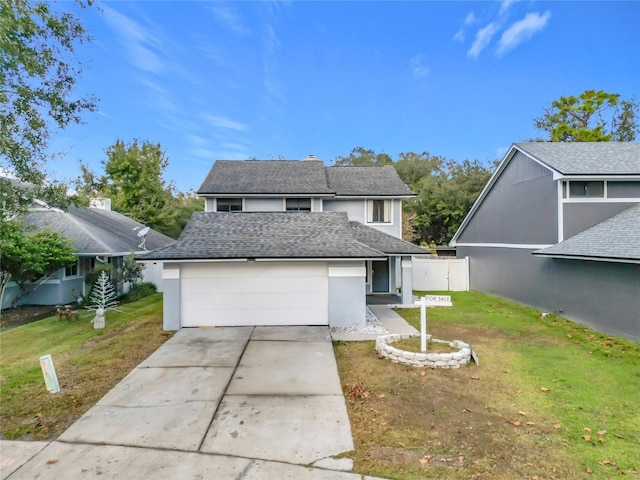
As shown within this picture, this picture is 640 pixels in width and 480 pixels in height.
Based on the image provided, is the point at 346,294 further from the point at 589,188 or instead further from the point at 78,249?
the point at 78,249

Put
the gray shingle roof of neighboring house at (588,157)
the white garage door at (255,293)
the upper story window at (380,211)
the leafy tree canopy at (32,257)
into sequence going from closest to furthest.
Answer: the white garage door at (255,293) → the leafy tree canopy at (32,257) → the gray shingle roof of neighboring house at (588,157) → the upper story window at (380,211)

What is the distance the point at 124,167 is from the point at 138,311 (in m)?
23.3

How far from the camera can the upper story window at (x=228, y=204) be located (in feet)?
55.1

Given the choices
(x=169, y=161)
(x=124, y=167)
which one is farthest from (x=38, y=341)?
(x=169, y=161)

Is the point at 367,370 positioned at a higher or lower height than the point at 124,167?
lower

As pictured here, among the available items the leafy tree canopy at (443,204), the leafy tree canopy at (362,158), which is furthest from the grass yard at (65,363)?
the leafy tree canopy at (362,158)

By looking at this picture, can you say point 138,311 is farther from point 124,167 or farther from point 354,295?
point 124,167

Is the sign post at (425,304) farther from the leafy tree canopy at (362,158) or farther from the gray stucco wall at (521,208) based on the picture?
the leafy tree canopy at (362,158)

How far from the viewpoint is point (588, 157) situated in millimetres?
13109

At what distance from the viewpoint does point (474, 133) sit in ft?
98.4

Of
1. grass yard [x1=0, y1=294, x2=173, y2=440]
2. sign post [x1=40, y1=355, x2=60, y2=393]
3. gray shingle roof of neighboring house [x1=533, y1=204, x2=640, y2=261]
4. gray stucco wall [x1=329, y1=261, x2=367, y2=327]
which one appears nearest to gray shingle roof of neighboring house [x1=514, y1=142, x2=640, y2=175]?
gray shingle roof of neighboring house [x1=533, y1=204, x2=640, y2=261]

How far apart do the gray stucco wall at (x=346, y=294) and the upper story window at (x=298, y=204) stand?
22.4ft

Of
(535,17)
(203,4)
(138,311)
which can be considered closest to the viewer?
(203,4)

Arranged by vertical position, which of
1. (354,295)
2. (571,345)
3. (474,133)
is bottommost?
(571,345)
